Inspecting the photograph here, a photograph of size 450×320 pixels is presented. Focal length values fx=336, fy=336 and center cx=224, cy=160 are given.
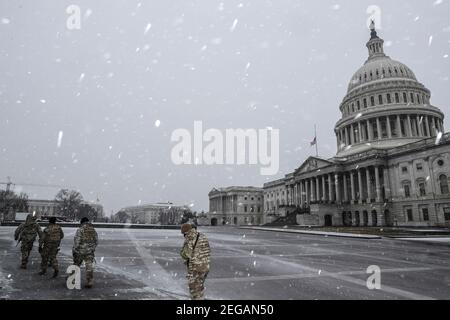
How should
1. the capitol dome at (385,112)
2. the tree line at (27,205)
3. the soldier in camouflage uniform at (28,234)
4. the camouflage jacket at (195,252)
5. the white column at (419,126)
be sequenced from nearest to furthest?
the camouflage jacket at (195,252)
the soldier in camouflage uniform at (28,234)
the capitol dome at (385,112)
the white column at (419,126)
the tree line at (27,205)

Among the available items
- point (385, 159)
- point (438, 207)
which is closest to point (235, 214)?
point (385, 159)

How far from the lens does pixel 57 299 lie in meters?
7.04

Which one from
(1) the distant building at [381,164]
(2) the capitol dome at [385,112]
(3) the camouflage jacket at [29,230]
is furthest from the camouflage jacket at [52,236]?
(2) the capitol dome at [385,112]

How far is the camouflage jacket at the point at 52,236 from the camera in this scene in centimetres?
1034

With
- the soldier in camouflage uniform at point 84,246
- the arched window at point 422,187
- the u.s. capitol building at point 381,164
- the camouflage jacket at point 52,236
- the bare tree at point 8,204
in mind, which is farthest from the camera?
the bare tree at point 8,204

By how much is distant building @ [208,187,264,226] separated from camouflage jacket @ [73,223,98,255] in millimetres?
114637

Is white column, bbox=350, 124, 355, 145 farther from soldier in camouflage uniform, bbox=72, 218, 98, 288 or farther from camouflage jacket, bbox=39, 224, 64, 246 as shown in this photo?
soldier in camouflage uniform, bbox=72, 218, 98, 288

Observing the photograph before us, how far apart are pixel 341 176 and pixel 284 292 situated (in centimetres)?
7283

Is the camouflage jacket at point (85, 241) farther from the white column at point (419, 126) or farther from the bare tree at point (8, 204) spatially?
the white column at point (419, 126)

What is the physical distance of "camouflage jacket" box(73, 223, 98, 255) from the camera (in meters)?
8.91

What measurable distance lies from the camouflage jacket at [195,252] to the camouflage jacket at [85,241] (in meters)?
3.95

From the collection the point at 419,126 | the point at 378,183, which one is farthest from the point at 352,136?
the point at 378,183

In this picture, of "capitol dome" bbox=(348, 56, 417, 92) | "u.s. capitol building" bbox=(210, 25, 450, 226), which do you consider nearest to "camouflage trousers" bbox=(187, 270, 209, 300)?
"u.s. capitol building" bbox=(210, 25, 450, 226)
